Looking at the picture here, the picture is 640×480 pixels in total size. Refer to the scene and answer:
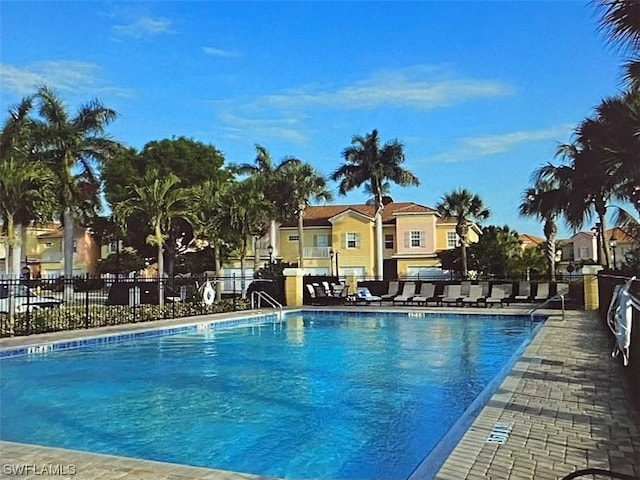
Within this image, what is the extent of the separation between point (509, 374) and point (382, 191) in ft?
96.7

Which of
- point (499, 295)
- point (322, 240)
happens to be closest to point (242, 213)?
point (499, 295)

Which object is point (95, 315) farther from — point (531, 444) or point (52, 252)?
point (52, 252)

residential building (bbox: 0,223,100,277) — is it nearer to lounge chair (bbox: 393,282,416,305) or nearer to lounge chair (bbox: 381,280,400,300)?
lounge chair (bbox: 381,280,400,300)

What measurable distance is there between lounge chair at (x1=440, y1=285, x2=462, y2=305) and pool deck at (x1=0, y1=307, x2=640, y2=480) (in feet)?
46.1

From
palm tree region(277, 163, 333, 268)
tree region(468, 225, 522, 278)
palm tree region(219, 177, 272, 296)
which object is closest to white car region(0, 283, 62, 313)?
palm tree region(219, 177, 272, 296)

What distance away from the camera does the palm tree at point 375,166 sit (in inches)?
1449

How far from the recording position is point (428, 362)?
437 inches

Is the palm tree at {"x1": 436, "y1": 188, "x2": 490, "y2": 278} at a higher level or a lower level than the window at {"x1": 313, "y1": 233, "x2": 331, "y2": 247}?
higher

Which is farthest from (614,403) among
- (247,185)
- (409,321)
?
(247,185)

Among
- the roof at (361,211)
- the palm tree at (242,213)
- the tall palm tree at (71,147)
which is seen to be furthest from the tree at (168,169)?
the palm tree at (242,213)

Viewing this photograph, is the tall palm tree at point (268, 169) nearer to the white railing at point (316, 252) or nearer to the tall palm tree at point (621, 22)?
the white railing at point (316, 252)

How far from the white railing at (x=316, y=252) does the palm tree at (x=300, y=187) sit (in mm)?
5948

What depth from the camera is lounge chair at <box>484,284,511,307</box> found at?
2175 cm

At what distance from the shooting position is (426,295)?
2355 centimetres
